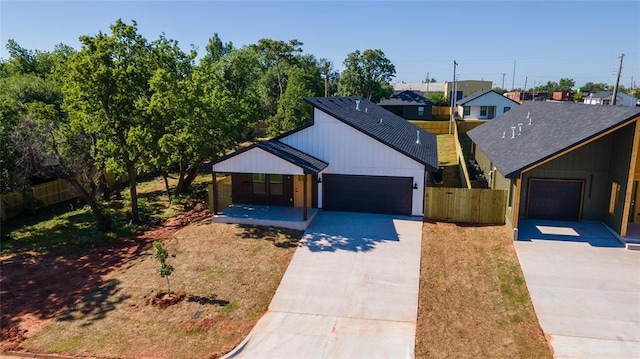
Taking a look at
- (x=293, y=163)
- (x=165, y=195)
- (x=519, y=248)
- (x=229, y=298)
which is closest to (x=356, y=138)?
(x=293, y=163)

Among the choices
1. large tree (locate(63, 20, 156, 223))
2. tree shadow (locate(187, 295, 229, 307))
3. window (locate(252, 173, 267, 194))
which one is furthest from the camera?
window (locate(252, 173, 267, 194))

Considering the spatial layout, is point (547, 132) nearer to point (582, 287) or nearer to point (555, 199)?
point (555, 199)

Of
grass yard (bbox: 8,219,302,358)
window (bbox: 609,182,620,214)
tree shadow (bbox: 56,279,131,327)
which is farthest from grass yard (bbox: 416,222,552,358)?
tree shadow (bbox: 56,279,131,327)

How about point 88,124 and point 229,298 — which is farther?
point 88,124

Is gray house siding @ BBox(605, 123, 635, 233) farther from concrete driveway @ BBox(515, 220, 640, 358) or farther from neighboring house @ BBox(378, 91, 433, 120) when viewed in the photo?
neighboring house @ BBox(378, 91, 433, 120)

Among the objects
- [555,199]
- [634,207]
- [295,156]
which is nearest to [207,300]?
[295,156]

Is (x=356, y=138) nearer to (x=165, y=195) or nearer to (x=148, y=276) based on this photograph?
(x=148, y=276)

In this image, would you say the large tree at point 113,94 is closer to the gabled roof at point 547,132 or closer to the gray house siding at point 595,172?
the gabled roof at point 547,132
